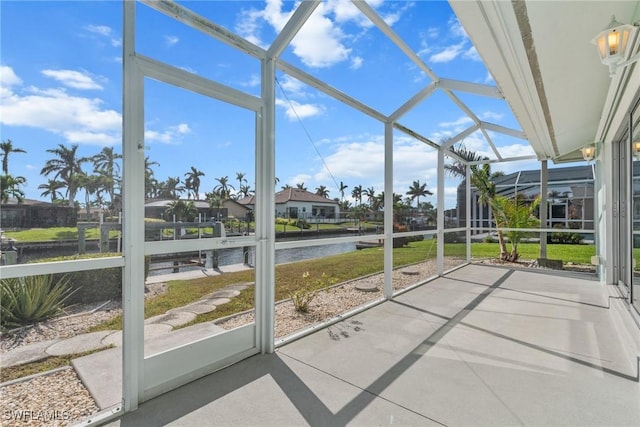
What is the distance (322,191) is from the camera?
378 centimetres

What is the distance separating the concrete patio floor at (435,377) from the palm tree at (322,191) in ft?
4.98

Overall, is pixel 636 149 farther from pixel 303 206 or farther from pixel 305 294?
pixel 305 294

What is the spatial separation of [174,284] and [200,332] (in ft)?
1.54

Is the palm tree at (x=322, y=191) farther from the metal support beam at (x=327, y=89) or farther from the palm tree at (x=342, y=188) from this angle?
the metal support beam at (x=327, y=89)

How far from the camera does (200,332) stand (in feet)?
8.59

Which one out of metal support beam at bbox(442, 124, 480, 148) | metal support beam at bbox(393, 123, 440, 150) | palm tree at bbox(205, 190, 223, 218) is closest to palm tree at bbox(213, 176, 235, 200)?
palm tree at bbox(205, 190, 223, 218)

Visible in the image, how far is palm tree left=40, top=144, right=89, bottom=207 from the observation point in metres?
1.91

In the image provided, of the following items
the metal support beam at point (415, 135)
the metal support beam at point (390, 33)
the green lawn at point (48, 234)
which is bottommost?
the green lawn at point (48, 234)

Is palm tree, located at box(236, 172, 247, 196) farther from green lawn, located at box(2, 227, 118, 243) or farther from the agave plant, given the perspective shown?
the agave plant

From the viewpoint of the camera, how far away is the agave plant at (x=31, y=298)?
179 cm

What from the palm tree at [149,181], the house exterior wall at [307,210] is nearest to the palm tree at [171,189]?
the palm tree at [149,181]

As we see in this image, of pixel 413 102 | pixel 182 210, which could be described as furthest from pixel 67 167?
pixel 413 102

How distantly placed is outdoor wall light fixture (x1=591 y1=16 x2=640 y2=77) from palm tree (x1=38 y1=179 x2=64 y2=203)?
146 inches

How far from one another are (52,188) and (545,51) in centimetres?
389
